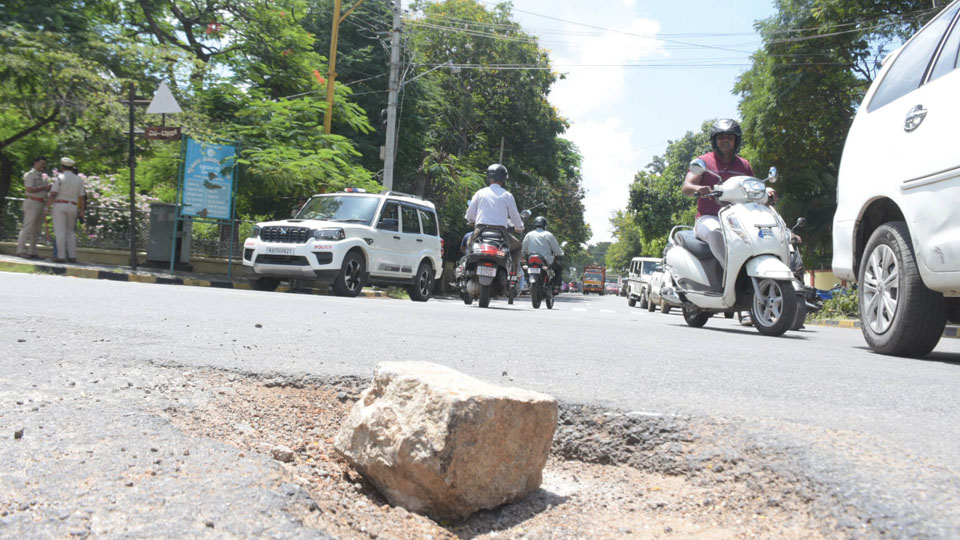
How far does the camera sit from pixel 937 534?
68.0 inches

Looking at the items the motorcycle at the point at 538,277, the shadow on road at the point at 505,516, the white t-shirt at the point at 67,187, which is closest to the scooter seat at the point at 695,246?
the motorcycle at the point at 538,277

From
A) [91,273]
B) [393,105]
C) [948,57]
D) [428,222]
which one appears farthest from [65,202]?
[948,57]

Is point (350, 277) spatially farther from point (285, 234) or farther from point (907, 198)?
point (907, 198)

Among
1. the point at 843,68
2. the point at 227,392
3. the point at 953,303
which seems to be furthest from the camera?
the point at 843,68

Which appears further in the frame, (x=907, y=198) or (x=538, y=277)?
(x=538, y=277)

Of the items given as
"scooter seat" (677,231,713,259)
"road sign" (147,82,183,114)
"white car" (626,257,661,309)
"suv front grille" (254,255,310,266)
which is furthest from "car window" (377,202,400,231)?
"white car" (626,257,661,309)

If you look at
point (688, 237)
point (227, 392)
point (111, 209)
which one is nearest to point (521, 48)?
point (111, 209)

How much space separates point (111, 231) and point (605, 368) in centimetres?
1485

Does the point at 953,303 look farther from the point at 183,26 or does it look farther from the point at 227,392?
the point at 183,26

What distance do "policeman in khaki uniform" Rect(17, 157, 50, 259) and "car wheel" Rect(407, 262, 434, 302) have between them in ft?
22.9

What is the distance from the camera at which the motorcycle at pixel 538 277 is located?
12789 mm

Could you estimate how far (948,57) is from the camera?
4.72 m

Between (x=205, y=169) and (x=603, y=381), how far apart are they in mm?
12836

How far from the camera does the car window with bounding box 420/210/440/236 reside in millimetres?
14148
